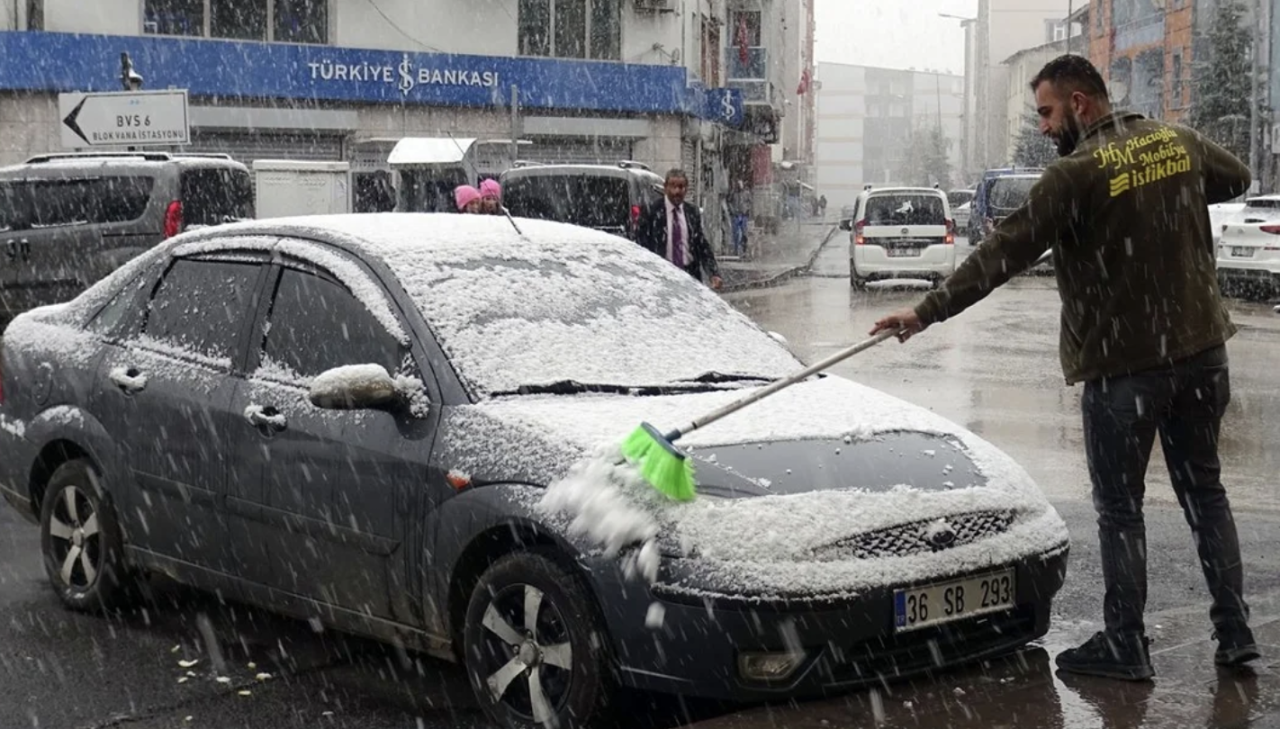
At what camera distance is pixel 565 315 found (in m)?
5.66

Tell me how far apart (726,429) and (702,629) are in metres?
0.81

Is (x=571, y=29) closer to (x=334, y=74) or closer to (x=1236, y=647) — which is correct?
(x=334, y=74)

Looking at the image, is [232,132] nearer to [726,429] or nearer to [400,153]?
[400,153]

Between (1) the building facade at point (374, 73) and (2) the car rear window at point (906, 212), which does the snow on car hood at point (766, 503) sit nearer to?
(2) the car rear window at point (906, 212)

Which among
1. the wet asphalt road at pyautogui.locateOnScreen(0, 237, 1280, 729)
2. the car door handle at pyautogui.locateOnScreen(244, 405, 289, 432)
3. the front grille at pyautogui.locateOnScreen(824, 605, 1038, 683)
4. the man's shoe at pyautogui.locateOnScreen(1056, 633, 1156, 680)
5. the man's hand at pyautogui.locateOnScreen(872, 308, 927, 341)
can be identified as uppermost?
the man's hand at pyautogui.locateOnScreen(872, 308, 927, 341)

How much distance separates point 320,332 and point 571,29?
3212cm

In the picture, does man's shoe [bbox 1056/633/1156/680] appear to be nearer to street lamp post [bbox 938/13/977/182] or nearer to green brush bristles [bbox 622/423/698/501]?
green brush bristles [bbox 622/423/698/501]

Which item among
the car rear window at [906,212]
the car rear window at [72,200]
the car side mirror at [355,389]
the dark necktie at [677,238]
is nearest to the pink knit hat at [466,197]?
the dark necktie at [677,238]

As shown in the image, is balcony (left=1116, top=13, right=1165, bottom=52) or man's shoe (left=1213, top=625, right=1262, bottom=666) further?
balcony (left=1116, top=13, right=1165, bottom=52)

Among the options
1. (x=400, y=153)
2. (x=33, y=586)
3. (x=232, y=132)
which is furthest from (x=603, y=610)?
(x=232, y=132)

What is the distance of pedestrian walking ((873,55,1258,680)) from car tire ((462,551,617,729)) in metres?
1.27

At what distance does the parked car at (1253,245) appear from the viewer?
2433 cm

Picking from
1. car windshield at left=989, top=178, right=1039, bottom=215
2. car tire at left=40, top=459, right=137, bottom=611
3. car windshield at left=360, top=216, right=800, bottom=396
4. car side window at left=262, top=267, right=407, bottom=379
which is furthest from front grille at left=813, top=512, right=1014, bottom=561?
car windshield at left=989, top=178, right=1039, bottom=215

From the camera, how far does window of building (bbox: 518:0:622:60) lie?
36.3 m
